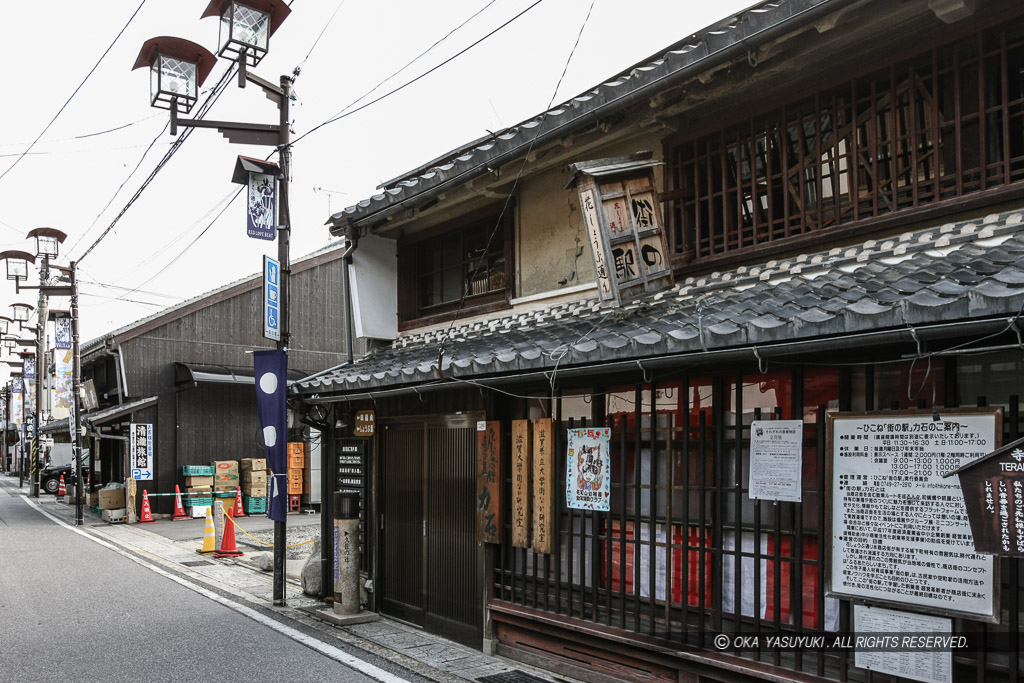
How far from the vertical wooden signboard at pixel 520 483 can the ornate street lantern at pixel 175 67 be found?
8.44m

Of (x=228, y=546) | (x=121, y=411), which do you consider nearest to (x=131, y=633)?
(x=228, y=546)

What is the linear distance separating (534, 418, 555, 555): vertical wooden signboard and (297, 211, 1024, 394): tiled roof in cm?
96

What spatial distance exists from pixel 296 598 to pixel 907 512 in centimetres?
1059

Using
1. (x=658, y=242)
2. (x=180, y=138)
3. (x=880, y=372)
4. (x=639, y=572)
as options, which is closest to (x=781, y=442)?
(x=880, y=372)

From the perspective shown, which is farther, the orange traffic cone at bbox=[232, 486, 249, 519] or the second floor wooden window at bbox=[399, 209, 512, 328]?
the orange traffic cone at bbox=[232, 486, 249, 519]

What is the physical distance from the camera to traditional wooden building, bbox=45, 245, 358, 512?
2664cm

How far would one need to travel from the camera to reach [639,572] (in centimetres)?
739

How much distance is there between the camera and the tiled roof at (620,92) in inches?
252

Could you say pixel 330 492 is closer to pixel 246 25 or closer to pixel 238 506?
pixel 246 25

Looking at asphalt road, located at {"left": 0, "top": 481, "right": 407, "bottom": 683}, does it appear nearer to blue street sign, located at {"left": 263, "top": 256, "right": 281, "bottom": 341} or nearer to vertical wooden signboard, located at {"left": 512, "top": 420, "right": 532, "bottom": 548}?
vertical wooden signboard, located at {"left": 512, "top": 420, "right": 532, "bottom": 548}

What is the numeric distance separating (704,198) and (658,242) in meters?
0.69

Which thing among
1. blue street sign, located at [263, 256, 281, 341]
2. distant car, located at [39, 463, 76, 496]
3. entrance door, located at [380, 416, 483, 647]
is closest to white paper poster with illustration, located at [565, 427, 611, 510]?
entrance door, located at [380, 416, 483, 647]

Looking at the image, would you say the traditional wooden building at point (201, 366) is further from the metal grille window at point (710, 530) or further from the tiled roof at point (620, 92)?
the metal grille window at point (710, 530)

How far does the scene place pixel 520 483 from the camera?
8.80 meters
